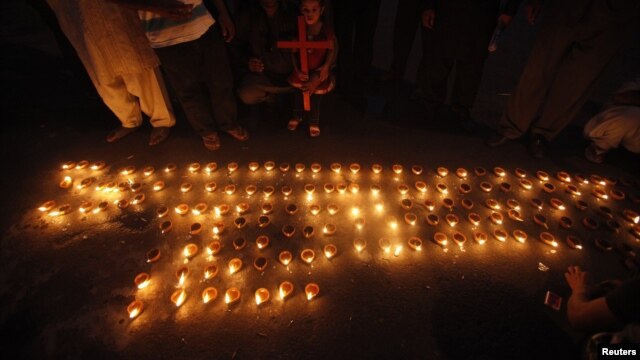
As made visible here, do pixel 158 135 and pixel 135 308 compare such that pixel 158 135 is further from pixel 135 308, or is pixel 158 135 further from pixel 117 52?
pixel 135 308

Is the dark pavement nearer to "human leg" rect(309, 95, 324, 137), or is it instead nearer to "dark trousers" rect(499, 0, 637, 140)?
"human leg" rect(309, 95, 324, 137)

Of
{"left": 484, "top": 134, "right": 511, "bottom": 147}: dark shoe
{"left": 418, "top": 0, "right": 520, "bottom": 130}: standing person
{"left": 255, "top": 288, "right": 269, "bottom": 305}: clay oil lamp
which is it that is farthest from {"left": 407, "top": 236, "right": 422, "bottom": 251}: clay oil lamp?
{"left": 418, "top": 0, "right": 520, "bottom": 130}: standing person

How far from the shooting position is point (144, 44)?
314 cm

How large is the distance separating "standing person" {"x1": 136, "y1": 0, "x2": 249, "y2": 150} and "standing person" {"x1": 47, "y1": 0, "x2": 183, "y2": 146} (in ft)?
1.15

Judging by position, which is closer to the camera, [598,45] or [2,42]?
[598,45]

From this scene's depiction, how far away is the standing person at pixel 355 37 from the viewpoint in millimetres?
4031

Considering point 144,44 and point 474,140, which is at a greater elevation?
point 144,44

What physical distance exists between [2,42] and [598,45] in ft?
37.6

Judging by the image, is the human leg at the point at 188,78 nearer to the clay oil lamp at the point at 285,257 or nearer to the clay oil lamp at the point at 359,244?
the clay oil lamp at the point at 285,257

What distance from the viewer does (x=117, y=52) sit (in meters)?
3.07

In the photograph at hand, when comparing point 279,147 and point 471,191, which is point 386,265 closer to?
point 471,191

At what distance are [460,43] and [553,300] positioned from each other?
9.74ft

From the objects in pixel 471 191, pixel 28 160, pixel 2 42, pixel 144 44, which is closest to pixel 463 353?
pixel 471 191

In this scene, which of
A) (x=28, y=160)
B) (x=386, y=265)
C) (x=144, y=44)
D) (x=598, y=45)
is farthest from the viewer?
(x=28, y=160)
